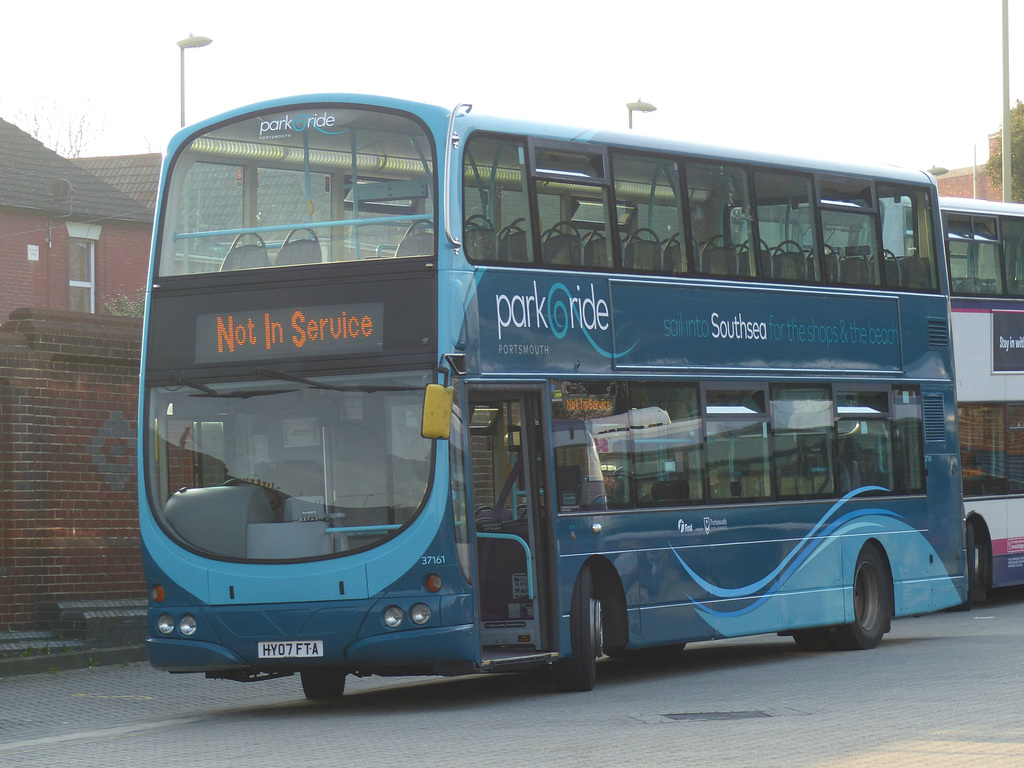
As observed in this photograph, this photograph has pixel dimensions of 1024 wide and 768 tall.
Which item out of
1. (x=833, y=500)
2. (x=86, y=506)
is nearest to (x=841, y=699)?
(x=833, y=500)

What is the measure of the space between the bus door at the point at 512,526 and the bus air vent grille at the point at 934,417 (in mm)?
5904

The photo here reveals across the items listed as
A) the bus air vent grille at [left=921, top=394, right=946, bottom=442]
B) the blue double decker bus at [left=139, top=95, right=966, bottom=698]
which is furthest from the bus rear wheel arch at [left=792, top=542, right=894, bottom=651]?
the bus air vent grille at [left=921, top=394, right=946, bottom=442]

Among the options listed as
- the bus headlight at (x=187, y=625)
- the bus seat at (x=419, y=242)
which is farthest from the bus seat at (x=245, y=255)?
the bus headlight at (x=187, y=625)

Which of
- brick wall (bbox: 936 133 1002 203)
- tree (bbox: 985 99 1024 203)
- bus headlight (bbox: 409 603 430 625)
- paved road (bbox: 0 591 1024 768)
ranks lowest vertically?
paved road (bbox: 0 591 1024 768)

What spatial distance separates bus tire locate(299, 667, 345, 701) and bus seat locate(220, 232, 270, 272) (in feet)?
11.5

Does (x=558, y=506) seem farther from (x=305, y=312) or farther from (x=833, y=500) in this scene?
(x=833, y=500)

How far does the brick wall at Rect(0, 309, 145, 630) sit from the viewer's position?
629 inches

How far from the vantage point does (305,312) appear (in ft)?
→ 38.1

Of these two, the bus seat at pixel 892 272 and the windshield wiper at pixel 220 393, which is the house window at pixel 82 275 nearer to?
the bus seat at pixel 892 272

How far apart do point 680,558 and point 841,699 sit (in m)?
2.59

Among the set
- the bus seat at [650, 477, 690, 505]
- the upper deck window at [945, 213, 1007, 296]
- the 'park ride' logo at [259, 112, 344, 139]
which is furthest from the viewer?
the upper deck window at [945, 213, 1007, 296]

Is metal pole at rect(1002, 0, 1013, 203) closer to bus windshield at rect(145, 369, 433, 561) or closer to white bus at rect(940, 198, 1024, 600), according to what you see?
white bus at rect(940, 198, 1024, 600)

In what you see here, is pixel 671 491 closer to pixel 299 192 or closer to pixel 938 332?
pixel 299 192

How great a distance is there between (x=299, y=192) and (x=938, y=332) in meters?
7.84
